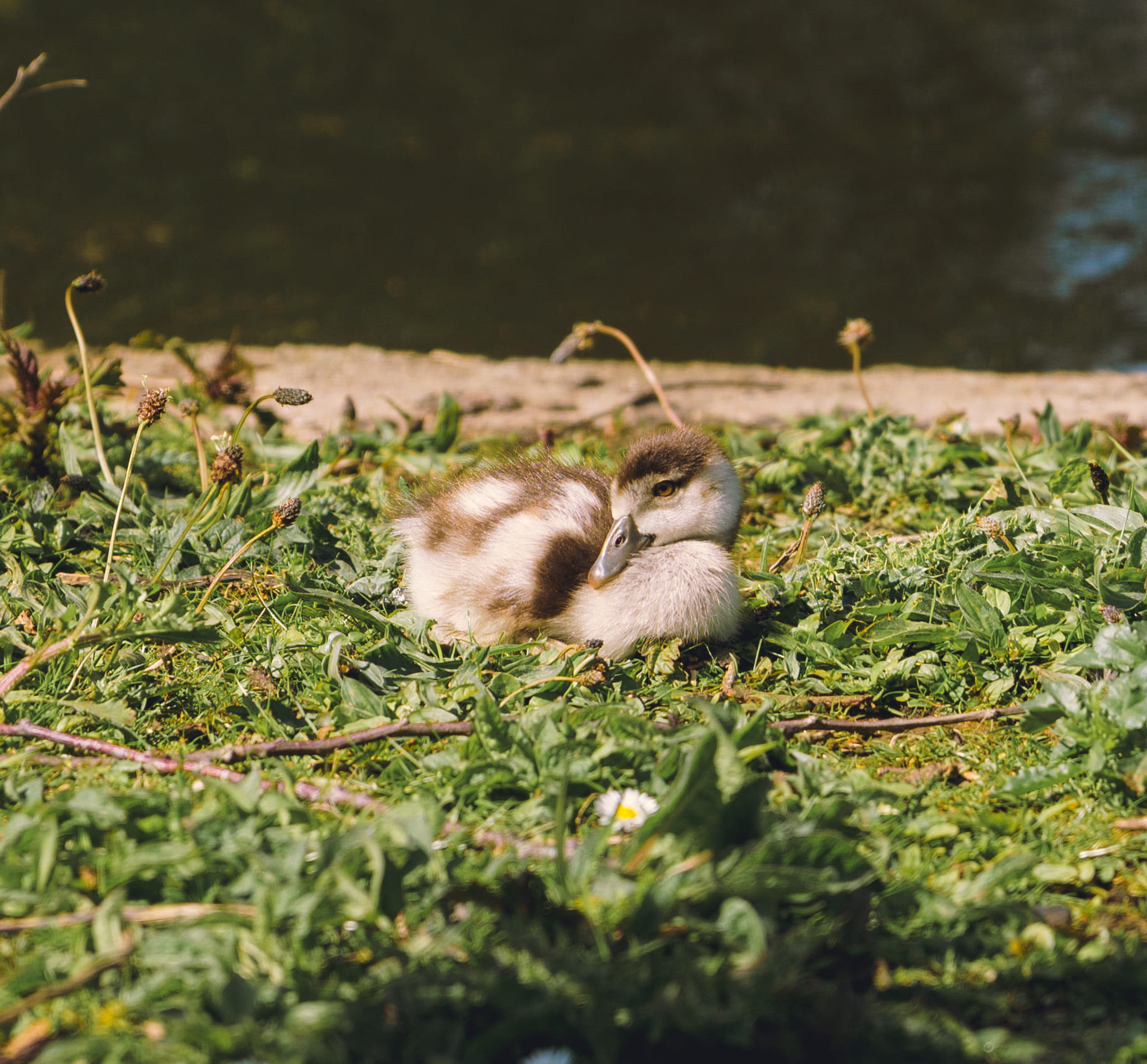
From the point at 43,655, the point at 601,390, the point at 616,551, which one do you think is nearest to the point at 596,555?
the point at 616,551

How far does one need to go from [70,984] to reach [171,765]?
0.73 meters

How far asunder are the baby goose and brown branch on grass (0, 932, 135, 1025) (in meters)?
1.48

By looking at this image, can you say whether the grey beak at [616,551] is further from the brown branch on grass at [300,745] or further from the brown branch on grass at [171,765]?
A: the brown branch on grass at [171,765]

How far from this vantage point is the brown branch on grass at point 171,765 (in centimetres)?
246

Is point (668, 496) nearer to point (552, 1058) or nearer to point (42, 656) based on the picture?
point (42, 656)

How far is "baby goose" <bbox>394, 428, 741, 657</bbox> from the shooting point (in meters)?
3.18

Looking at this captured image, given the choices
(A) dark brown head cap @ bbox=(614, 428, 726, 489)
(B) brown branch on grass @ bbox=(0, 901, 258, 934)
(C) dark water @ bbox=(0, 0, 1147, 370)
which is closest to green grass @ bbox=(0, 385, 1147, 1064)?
(B) brown branch on grass @ bbox=(0, 901, 258, 934)

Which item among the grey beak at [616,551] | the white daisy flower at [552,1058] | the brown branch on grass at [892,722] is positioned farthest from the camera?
the grey beak at [616,551]

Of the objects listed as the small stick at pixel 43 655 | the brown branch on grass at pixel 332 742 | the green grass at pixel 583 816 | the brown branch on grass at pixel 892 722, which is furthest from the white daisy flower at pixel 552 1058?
the small stick at pixel 43 655

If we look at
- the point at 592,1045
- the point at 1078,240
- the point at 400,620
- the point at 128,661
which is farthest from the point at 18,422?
the point at 1078,240

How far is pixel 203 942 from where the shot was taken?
1946 mm

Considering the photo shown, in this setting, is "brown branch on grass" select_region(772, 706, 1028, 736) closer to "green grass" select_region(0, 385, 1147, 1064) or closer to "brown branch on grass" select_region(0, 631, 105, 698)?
"green grass" select_region(0, 385, 1147, 1064)

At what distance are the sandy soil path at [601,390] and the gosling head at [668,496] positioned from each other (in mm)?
2048

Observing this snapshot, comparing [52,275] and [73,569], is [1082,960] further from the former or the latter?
[52,275]
